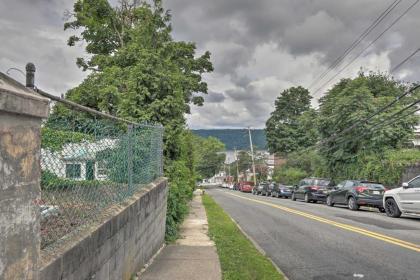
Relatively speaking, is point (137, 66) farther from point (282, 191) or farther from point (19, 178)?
point (282, 191)

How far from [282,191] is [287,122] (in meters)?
32.4

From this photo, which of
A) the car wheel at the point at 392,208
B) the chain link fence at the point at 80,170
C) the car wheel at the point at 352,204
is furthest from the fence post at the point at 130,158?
the car wheel at the point at 352,204

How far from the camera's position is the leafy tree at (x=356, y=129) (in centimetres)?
2992

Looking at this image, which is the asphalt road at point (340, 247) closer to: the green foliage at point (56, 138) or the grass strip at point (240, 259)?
the grass strip at point (240, 259)

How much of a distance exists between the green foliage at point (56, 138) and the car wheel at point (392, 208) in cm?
1510

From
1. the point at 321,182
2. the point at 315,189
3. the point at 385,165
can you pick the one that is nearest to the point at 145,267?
the point at 315,189

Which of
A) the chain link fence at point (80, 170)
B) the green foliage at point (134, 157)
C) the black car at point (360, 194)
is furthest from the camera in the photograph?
the black car at point (360, 194)

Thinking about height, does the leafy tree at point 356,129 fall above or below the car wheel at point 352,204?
above

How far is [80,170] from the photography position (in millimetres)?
4309

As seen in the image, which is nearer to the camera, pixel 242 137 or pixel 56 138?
pixel 56 138

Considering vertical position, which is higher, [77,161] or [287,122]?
[287,122]

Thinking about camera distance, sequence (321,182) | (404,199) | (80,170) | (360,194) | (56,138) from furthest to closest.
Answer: (321,182) → (360,194) → (404,199) → (80,170) → (56,138)

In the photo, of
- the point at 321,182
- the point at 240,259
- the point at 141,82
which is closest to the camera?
the point at 240,259

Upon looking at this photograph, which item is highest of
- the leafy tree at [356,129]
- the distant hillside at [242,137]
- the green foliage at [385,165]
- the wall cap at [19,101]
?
the distant hillside at [242,137]
